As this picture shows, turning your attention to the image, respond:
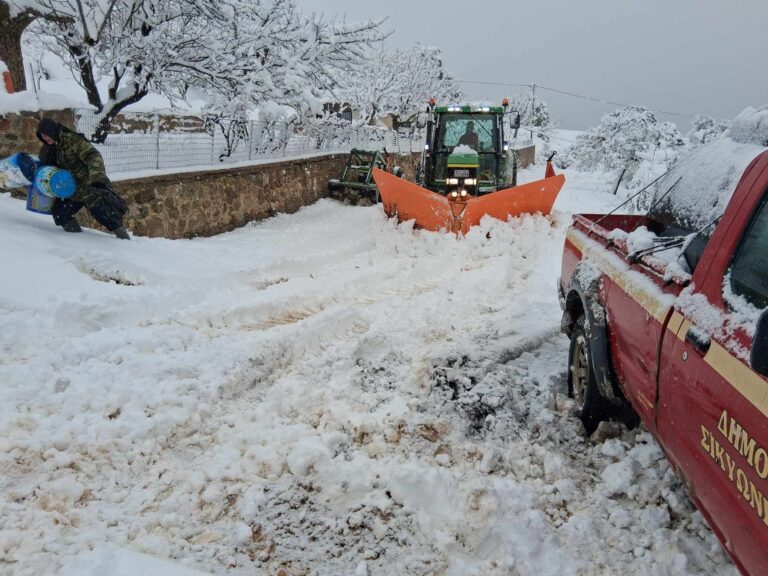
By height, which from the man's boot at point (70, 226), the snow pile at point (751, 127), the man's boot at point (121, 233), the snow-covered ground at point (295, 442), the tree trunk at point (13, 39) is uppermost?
the tree trunk at point (13, 39)

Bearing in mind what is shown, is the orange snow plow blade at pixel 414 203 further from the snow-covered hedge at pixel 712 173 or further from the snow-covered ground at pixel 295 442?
the snow-covered hedge at pixel 712 173

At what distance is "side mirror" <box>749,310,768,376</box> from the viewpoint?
1585mm

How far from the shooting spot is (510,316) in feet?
20.3

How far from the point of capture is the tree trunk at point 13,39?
8.85m

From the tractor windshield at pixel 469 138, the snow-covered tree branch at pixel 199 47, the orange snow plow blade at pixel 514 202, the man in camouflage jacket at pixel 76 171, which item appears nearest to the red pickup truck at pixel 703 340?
the orange snow plow blade at pixel 514 202

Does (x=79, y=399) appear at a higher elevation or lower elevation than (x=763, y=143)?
lower

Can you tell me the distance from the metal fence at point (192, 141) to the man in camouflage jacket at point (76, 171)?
5.93 ft

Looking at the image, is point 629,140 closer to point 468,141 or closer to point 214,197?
point 468,141

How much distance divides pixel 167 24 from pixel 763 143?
970cm

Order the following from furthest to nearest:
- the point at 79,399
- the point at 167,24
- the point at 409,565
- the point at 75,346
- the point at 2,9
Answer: the point at 167,24 < the point at 2,9 < the point at 75,346 < the point at 79,399 < the point at 409,565

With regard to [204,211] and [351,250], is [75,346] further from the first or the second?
[204,211]

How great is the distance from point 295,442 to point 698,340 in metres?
2.29

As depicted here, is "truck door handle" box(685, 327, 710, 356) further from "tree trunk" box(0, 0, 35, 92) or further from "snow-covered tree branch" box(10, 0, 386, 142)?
"tree trunk" box(0, 0, 35, 92)

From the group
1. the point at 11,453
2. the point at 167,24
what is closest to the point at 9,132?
the point at 167,24
